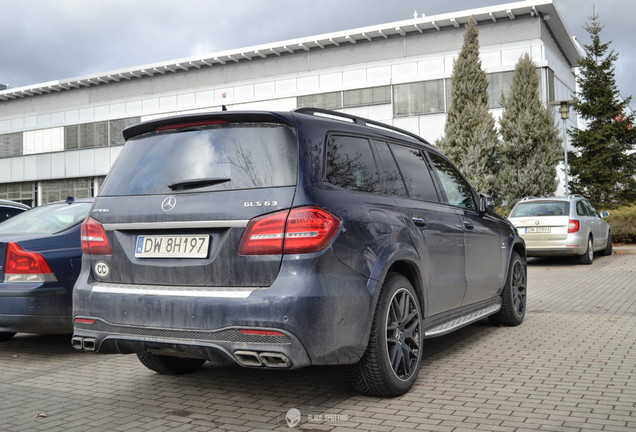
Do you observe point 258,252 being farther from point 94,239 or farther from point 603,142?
point 603,142

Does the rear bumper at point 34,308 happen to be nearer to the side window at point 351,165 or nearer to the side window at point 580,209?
the side window at point 351,165

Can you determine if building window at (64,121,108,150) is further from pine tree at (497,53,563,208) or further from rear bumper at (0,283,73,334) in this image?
rear bumper at (0,283,73,334)

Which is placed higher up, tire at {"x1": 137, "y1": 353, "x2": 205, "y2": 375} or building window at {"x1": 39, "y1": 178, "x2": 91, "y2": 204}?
building window at {"x1": 39, "y1": 178, "x2": 91, "y2": 204}

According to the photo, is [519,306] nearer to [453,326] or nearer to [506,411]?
[453,326]

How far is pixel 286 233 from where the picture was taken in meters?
3.69

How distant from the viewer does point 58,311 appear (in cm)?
589

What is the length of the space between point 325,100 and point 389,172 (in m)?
28.5

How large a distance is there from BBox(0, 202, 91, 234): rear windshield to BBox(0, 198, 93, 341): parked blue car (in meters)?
0.31

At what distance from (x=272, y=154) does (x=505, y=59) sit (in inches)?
1068

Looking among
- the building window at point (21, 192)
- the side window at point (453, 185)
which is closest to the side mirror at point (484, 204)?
the side window at point (453, 185)

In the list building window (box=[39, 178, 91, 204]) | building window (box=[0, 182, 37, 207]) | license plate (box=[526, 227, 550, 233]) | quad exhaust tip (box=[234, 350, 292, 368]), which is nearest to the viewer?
quad exhaust tip (box=[234, 350, 292, 368])

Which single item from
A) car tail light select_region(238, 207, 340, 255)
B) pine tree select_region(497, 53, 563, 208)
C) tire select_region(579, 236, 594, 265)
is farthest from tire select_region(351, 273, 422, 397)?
pine tree select_region(497, 53, 563, 208)

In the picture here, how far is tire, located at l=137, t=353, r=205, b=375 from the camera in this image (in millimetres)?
5102

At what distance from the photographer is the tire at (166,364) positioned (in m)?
5.10
